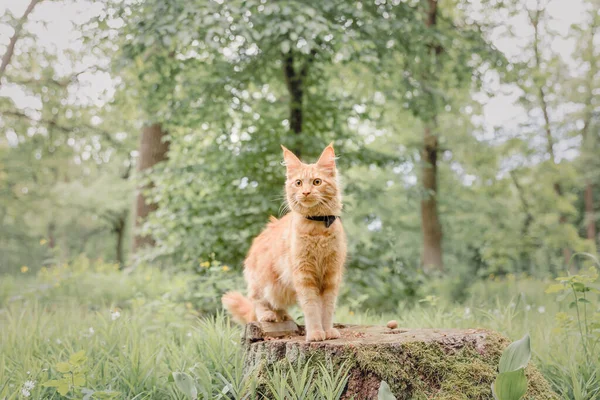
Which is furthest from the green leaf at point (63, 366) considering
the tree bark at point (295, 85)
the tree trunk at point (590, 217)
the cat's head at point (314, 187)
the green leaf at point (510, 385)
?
the tree trunk at point (590, 217)

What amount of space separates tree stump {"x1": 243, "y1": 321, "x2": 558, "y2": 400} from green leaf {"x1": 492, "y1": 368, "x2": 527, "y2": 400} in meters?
0.27

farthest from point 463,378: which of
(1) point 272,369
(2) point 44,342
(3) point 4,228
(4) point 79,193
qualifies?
(3) point 4,228

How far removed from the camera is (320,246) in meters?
3.03

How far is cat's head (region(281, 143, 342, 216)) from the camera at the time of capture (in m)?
3.00

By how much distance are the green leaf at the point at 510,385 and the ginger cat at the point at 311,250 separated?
3.09 ft

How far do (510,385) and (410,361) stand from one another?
1.71 feet

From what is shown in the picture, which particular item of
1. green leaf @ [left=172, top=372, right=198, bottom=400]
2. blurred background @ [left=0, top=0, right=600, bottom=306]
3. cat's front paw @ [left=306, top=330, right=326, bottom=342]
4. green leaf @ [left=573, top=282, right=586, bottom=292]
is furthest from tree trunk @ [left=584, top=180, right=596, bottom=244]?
green leaf @ [left=172, top=372, right=198, bottom=400]

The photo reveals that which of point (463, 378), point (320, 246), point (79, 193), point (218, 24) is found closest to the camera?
point (463, 378)

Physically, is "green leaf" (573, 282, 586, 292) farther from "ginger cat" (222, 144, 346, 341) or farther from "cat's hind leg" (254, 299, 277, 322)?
"cat's hind leg" (254, 299, 277, 322)

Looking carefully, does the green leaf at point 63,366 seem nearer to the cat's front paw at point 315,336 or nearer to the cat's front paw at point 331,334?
the cat's front paw at point 315,336

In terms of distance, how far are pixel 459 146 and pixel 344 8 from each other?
216 inches

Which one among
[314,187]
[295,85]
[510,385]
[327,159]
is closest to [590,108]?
[295,85]

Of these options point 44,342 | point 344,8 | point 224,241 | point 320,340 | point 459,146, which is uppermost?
point 344,8

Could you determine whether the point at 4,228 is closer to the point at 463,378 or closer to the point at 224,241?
the point at 224,241
